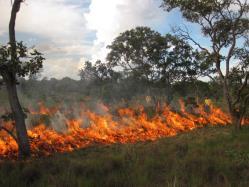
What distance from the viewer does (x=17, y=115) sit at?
45.4 ft

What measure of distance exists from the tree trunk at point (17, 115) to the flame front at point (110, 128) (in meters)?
1.26

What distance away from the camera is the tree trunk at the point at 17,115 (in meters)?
13.7

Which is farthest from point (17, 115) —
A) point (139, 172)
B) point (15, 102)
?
point (139, 172)

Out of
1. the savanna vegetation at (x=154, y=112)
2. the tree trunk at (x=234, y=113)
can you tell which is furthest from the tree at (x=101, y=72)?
the tree trunk at (x=234, y=113)

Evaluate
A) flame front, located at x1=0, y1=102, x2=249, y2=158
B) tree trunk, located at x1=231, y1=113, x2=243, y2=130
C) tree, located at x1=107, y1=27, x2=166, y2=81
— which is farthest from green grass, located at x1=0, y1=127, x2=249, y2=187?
tree, located at x1=107, y1=27, x2=166, y2=81

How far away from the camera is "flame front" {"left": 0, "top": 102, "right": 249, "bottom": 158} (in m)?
18.2

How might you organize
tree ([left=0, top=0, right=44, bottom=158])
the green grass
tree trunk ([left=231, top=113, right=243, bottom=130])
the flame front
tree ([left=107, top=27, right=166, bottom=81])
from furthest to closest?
tree ([left=107, top=27, right=166, bottom=81]), tree trunk ([left=231, top=113, right=243, bottom=130]), the flame front, tree ([left=0, top=0, right=44, bottom=158]), the green grass

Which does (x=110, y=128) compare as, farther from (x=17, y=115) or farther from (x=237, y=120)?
(x=17, y=115)

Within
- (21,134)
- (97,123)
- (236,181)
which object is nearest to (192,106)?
(97,123)

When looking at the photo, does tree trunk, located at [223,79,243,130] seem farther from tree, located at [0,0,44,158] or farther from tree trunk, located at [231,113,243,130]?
tree, located at [0,0,44,158]

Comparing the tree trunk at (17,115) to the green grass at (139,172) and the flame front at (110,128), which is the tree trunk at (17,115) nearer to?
the flame front at (110,128)

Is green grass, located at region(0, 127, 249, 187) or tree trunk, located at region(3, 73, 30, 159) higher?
tree trunk, located at region(3, 73, 30, 159)

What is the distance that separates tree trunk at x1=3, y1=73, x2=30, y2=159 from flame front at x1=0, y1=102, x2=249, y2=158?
1261mm

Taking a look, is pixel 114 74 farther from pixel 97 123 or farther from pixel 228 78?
pixel 228 78
